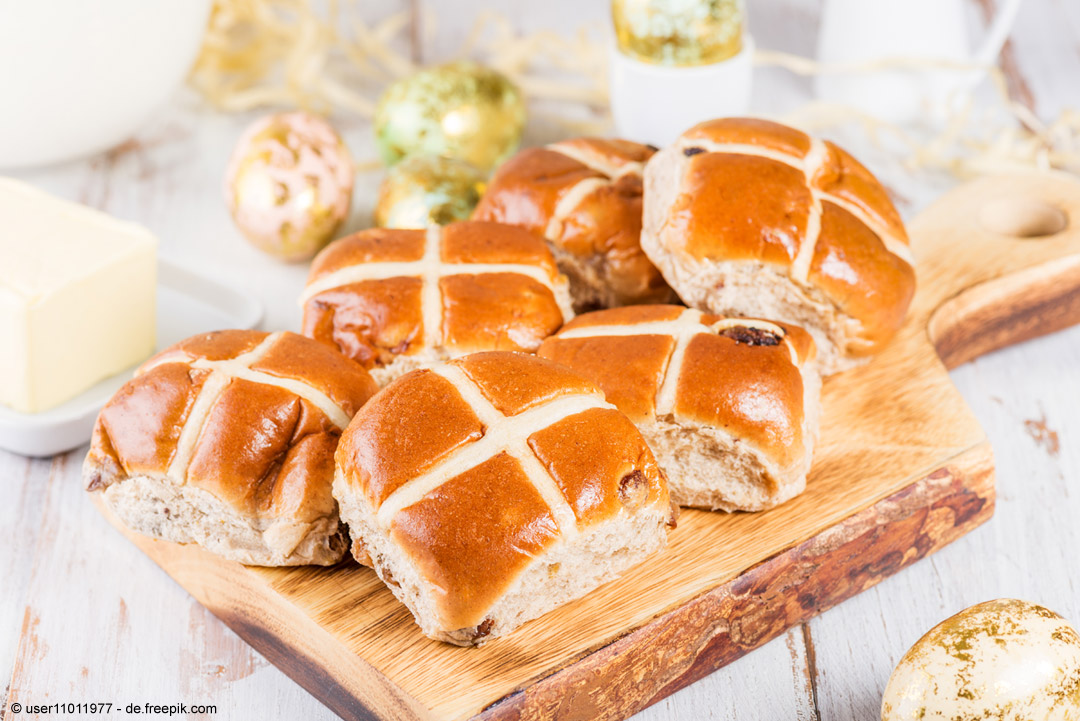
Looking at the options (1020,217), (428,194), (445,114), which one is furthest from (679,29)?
(1020,217)

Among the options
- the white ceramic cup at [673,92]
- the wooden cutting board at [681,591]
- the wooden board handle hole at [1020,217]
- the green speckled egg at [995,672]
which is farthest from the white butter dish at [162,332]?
the wooden board handle hole at [1020,217]

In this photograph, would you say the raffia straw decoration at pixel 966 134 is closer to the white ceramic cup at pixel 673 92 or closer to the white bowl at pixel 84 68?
the white ceramic cup at pixel 673 92

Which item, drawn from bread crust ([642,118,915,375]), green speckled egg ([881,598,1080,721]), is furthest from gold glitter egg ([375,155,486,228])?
green speckled egg ([881,598,1080,721])

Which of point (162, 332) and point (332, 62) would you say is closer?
point (162, 332)

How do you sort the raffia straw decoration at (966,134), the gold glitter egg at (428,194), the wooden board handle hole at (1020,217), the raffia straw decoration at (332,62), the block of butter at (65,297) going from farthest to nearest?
the raffia straw decoration at (332,62), the raffia straw decoration at (966,134), the wooden board handle hole at (1020,217), the gold glitter egg at (428,194), the block of butter at (65,297)

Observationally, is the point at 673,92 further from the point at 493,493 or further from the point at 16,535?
the point at 16,535

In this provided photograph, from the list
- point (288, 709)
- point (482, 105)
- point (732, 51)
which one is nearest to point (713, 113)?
point (732, 51)
